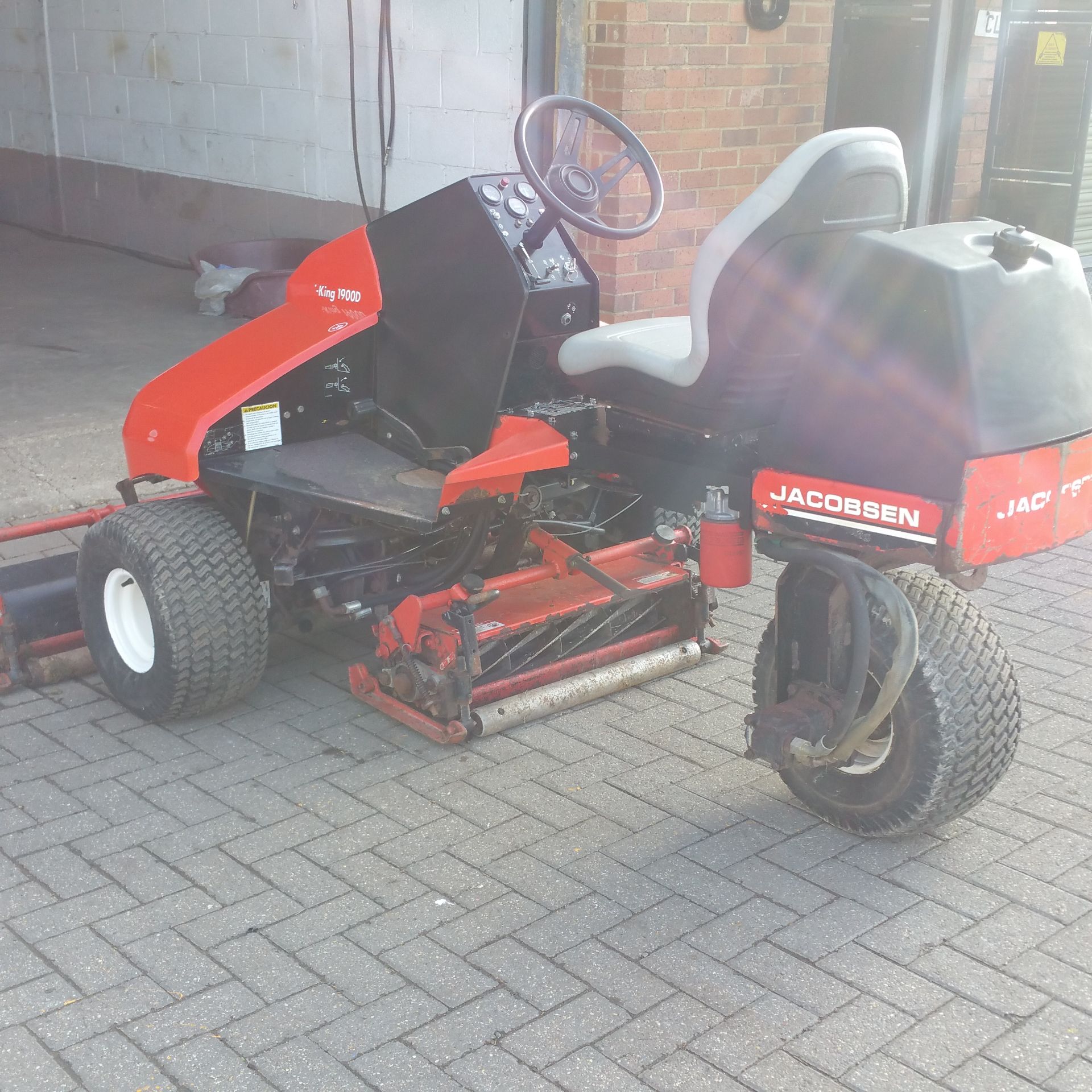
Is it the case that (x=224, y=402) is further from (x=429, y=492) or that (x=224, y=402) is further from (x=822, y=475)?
(x=822, y=475)

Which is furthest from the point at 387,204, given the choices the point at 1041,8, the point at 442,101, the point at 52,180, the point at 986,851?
the point at 986,851

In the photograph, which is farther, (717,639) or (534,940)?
(717,639)

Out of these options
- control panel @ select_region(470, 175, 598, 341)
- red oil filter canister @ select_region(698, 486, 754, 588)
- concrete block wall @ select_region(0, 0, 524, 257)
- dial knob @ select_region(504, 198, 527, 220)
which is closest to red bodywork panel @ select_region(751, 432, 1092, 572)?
red oil filter canister @ select_region(698, 486, 754, 588)

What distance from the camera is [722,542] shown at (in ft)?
10.3

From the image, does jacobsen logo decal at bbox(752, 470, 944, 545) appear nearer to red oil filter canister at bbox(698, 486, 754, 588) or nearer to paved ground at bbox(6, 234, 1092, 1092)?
red oil filter canister at bbox(698, 486, 754, 588)

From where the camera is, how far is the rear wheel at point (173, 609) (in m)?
3.58

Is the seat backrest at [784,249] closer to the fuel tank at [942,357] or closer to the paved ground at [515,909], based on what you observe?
the fuel tank at [942,357]

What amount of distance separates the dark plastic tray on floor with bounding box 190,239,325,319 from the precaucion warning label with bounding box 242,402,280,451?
147 inches

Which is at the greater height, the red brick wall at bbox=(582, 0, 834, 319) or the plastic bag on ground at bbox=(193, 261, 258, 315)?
the red brick wall at bbox=(582, 0, 834, 319)

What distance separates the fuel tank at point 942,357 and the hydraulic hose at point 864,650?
19 cm

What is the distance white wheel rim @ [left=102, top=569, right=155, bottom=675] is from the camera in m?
3.80

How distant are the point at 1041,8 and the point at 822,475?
5.56 metres

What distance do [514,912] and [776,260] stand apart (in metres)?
1.49

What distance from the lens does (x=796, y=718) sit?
3.02m
